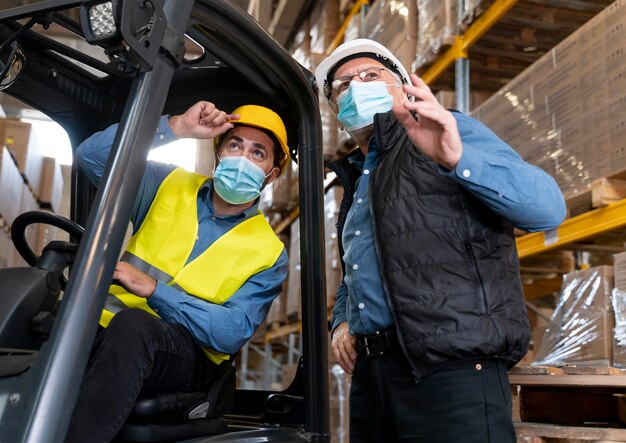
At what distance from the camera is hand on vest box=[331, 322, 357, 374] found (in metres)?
2.43

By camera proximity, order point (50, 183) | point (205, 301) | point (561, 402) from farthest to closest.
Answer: point (50, 183) < point (561, 402) < point (205, 301)

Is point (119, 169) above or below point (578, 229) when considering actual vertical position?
below

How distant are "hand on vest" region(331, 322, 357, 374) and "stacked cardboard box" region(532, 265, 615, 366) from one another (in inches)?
59.6

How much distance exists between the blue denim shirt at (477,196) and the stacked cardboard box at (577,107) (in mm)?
1558

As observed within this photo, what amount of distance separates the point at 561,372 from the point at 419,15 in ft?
10.8

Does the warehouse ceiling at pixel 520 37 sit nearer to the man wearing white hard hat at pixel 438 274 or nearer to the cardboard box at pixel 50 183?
the man wearing white hard hat at pixel 438 274

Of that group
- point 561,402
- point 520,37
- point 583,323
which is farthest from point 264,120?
point 520,37

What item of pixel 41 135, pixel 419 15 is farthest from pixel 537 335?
pixel 41 135

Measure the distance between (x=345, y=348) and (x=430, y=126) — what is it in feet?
2.93

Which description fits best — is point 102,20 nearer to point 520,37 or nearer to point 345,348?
point 345,348

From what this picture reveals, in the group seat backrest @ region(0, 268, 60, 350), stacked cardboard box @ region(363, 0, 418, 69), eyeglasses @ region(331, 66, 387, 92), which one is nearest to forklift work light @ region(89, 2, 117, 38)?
seat backrest @ region(0, 268, 60, 350)

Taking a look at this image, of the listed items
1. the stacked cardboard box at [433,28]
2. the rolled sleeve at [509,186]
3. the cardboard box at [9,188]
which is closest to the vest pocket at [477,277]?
the rolled sleeve at [509,186]

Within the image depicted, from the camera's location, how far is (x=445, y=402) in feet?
6.45

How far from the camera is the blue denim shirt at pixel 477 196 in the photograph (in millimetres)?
1925
